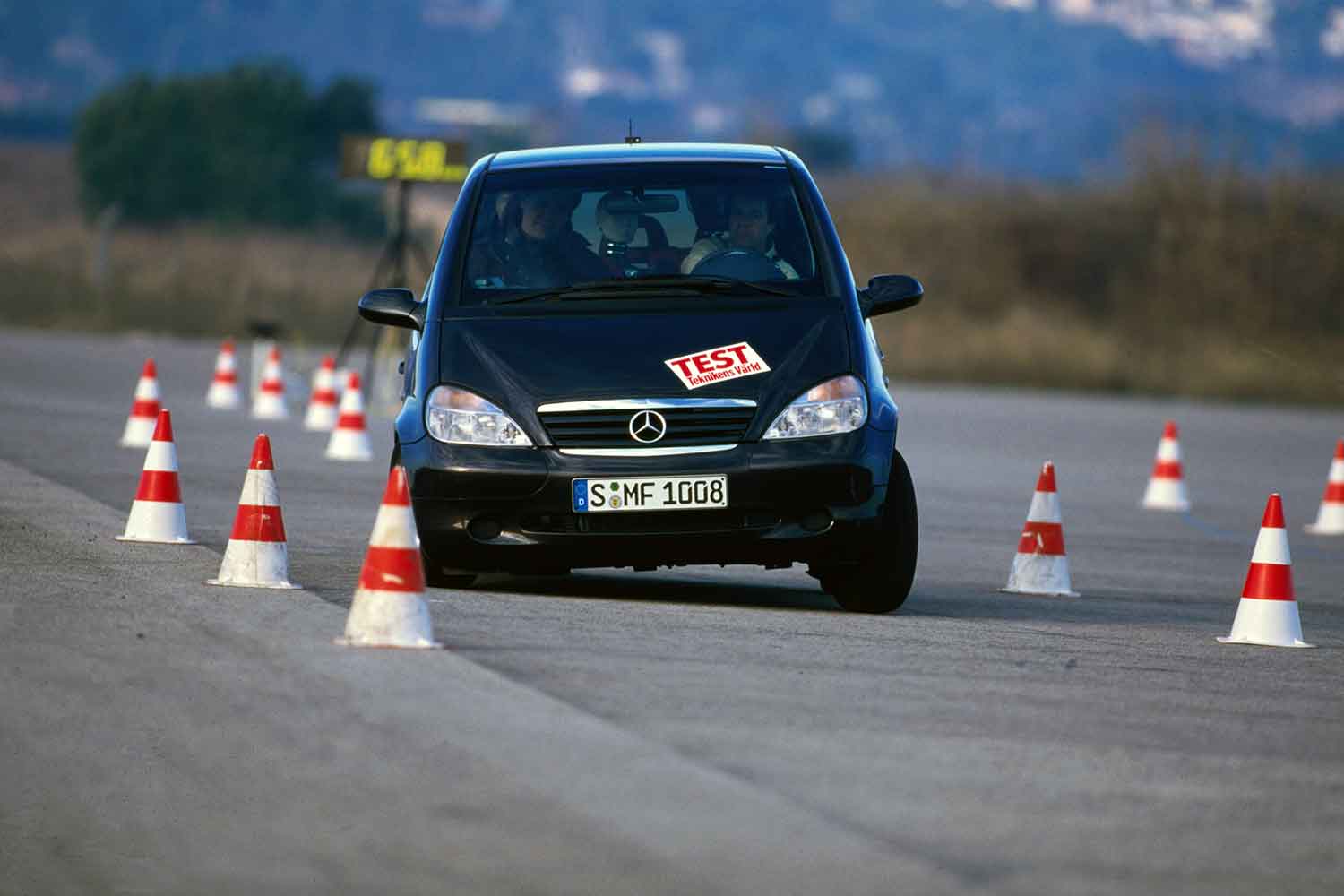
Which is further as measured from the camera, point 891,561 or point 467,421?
point 891,561

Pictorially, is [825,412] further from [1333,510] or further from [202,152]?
[202,152]

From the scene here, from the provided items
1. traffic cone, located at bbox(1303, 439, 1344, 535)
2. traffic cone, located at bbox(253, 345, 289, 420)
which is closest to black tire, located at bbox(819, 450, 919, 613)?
traffic cone, located at bbox(1303, 439, 1344, 535)

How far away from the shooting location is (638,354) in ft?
32.0

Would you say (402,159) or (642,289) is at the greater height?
(402,159)

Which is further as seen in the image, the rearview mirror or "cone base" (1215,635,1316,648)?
the rearview mirror

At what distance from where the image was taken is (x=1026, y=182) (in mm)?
56875

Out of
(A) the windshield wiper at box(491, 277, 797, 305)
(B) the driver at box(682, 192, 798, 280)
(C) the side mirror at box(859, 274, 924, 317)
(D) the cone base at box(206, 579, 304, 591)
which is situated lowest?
(D) the cone base at box(206, 579, 304, 591)

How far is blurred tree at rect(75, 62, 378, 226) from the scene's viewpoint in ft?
294

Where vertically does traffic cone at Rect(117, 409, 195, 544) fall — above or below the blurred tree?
below

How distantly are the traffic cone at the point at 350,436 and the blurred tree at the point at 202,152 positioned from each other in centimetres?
7011

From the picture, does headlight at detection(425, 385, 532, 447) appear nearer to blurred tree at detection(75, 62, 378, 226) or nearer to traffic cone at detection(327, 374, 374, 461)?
traffic cone at detection(327, 374, 374, 461)

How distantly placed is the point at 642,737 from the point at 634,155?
4810 millimetres

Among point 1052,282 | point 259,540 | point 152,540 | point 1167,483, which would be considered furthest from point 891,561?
point 1052,282

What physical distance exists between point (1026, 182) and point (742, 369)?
1892 inches
